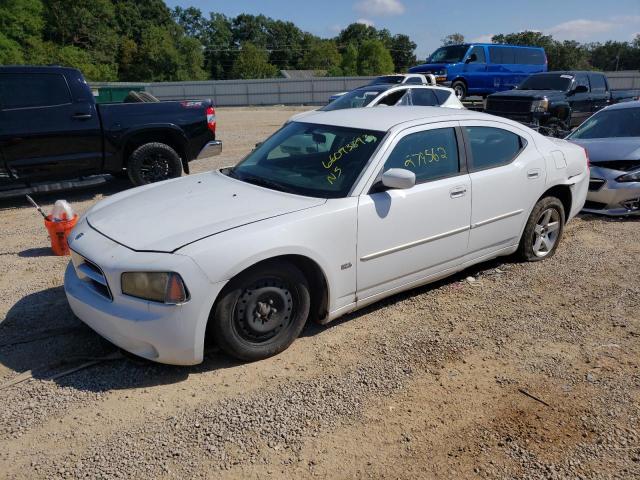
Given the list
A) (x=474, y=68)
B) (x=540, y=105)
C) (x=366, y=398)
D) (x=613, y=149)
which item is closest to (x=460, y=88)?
(x=474, y=68)

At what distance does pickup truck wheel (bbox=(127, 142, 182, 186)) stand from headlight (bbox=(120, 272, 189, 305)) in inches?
210

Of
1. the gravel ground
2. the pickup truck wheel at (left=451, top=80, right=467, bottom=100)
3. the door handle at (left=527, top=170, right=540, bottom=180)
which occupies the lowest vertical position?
the gravel ground

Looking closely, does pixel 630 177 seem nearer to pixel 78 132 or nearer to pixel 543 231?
pixel 543 231

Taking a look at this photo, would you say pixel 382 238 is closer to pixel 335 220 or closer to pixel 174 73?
pixel 335 220

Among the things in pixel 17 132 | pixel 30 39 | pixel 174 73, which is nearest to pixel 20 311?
pixel 17 132

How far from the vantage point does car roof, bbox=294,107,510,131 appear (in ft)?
13.6

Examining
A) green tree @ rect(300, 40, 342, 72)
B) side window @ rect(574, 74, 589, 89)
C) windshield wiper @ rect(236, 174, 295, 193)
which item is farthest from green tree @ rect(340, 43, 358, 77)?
windshield wiper @ rect(236, 174, 295, 193)

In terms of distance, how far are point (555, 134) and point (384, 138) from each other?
10.6 meters

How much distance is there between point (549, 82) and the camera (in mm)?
14594

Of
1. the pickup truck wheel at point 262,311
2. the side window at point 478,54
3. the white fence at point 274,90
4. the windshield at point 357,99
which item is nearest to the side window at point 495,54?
the side window at point 478,54

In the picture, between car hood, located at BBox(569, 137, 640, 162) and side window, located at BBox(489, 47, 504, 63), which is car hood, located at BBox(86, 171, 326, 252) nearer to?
car hood, located at BBox(569, 137, 640, 162)

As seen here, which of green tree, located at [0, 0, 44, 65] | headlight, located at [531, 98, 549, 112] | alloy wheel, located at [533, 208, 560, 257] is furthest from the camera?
green tree, located at [0, 0, 44, 65]

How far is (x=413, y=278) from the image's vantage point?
161 inches

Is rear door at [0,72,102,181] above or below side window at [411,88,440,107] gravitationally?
below
